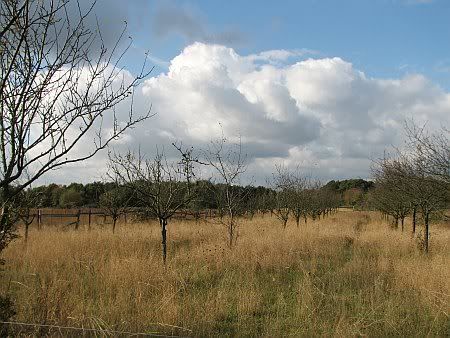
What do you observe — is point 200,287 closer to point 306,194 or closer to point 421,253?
point 421,253

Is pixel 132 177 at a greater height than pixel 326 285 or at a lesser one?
greater

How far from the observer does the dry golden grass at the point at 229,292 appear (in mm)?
5164

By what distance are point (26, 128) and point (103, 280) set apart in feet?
16.1

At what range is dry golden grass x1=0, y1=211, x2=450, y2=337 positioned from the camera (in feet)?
16.9

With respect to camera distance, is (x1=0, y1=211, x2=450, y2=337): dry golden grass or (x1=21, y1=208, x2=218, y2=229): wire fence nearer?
(x1=0, y1=211, x2=450, y2=337): dry golden grass

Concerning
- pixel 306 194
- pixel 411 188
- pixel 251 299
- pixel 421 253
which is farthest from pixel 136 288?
pixel 306 194

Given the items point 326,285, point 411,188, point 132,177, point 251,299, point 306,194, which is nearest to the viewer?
point 251,299

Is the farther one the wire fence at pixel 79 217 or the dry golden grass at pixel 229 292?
the wire fence at pixel 79 217

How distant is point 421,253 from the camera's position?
1208 centimetres

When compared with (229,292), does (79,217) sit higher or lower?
higher

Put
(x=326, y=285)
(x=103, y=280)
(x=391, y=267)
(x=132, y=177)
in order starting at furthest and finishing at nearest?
1. (x=132, y=177)
2. (x=391, y=267)
3. (x=326, y=285)
4. (x=103, y=280)

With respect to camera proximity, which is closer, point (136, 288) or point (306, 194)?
point (136, 288)

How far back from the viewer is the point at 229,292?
279 inches

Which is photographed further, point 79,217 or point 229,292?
point 79,217
